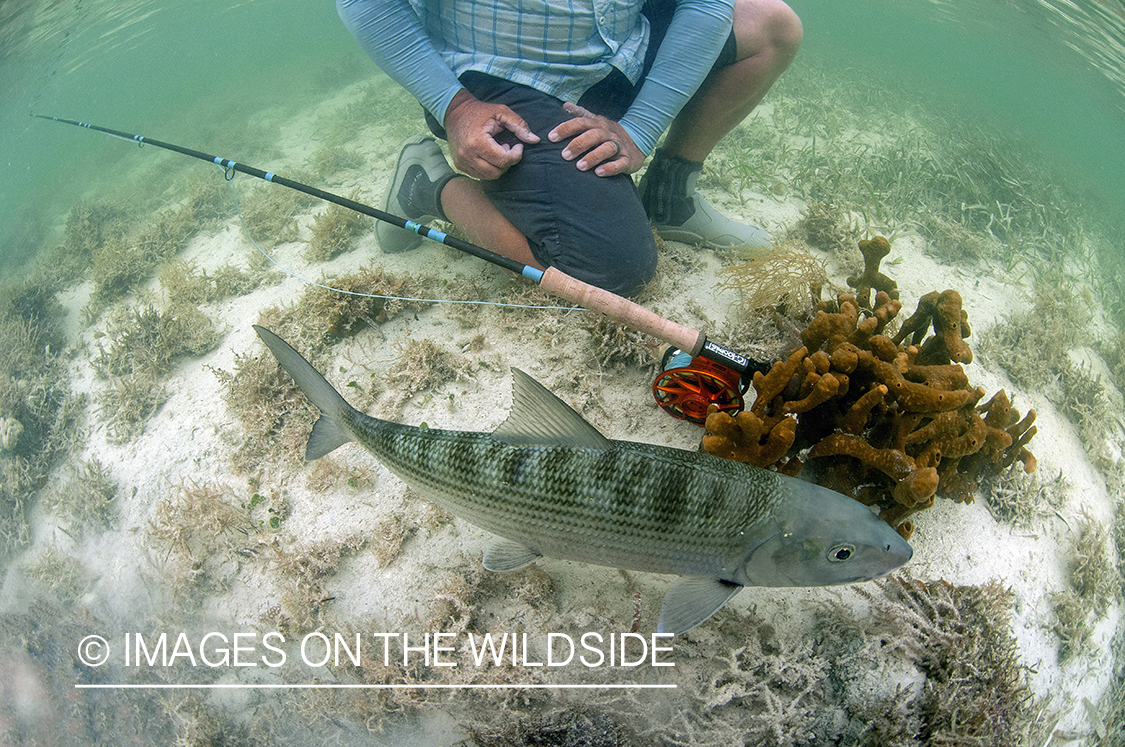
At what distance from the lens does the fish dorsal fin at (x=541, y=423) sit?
1680 mm

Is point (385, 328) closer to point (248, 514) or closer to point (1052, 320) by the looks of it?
point (248, 514)

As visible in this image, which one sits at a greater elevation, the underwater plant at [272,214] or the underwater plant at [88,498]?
the underwater plant at [272,214]

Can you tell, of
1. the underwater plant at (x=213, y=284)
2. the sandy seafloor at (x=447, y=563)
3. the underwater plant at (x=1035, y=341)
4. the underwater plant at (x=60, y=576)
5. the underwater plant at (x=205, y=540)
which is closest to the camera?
the sandy seafloor at (x=447, y=563)

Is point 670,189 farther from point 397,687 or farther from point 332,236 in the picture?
point 397,687

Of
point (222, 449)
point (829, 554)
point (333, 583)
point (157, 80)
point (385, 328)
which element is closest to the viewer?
point (829, 554)

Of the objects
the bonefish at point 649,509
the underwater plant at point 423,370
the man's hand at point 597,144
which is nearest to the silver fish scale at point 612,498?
the bonefish at point 649,509

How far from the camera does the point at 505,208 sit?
331 centimetres

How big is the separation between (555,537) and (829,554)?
0.91m

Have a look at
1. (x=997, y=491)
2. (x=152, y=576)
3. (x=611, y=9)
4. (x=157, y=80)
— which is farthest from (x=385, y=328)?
(x=157, y=80)

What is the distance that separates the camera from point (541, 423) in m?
1.74

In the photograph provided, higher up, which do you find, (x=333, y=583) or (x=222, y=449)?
(x=333, y=583)

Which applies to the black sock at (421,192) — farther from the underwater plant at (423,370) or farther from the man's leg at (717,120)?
the man's leg at (717,120)

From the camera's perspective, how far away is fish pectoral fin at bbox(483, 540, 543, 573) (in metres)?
1.88

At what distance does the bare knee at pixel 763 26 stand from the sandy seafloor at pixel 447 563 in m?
1.60
